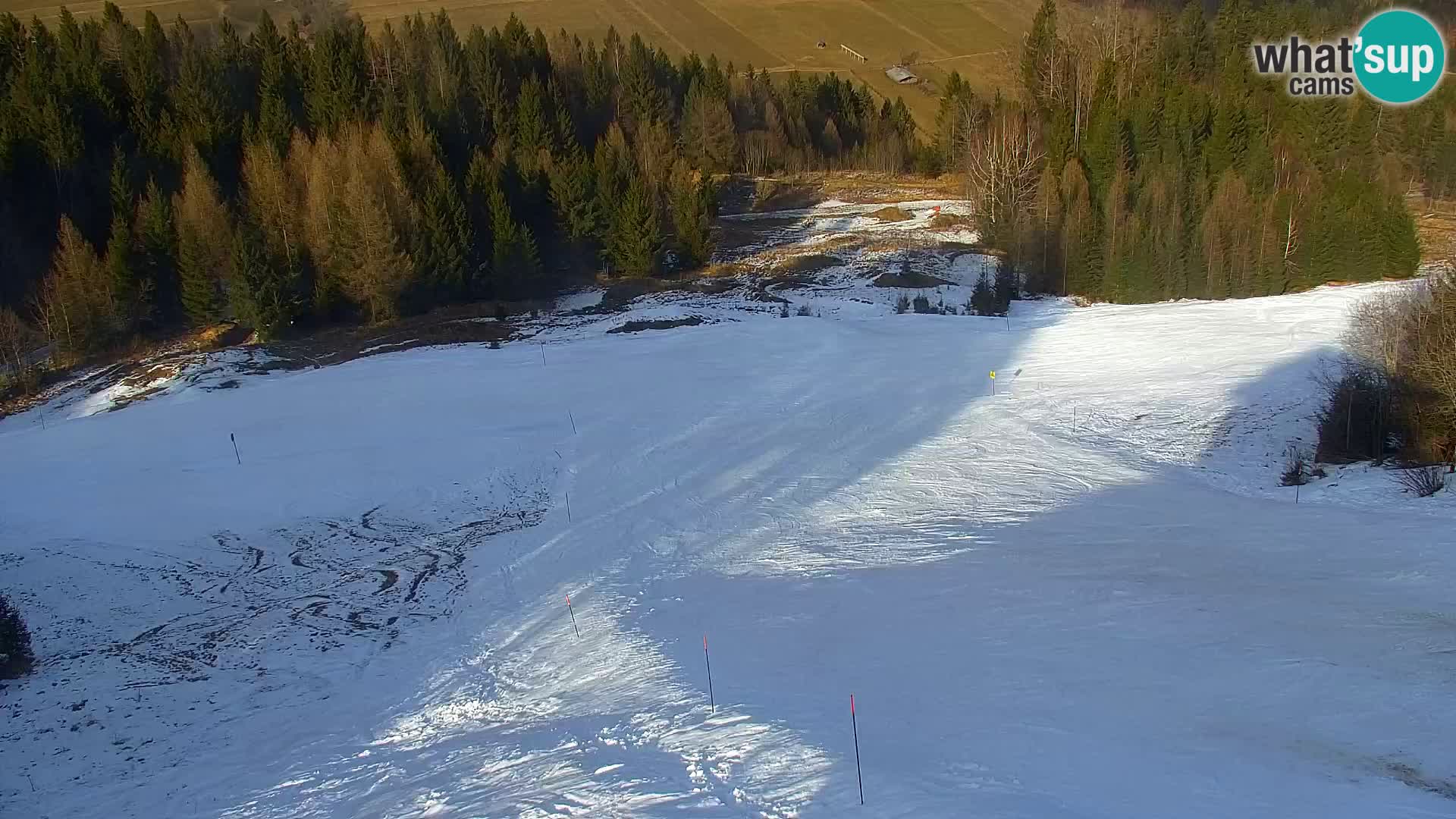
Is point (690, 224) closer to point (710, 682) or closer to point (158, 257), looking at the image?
point (158, 257)

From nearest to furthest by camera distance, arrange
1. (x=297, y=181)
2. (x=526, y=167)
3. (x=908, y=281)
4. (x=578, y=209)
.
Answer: (x=297, y=181)
(x=908, y=281)
(x=578, y=209)
(x=526, y=167)

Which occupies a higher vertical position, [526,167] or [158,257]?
[526,167]

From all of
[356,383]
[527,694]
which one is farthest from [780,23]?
[527,694]

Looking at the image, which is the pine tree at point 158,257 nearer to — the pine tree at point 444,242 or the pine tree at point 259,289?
the pine tree at point 259,289

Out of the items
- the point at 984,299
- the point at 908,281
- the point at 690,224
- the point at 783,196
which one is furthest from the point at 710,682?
the point at 783,196

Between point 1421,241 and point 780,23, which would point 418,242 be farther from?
point 780,23

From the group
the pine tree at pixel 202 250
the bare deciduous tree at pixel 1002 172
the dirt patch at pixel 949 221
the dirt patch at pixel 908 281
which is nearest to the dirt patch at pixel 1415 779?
the dirt patch at pixel 908 281

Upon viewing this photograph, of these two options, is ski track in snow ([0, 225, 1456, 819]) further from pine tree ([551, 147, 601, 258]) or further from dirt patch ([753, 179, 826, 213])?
dirt patch ([753, 179, 826, 213])
